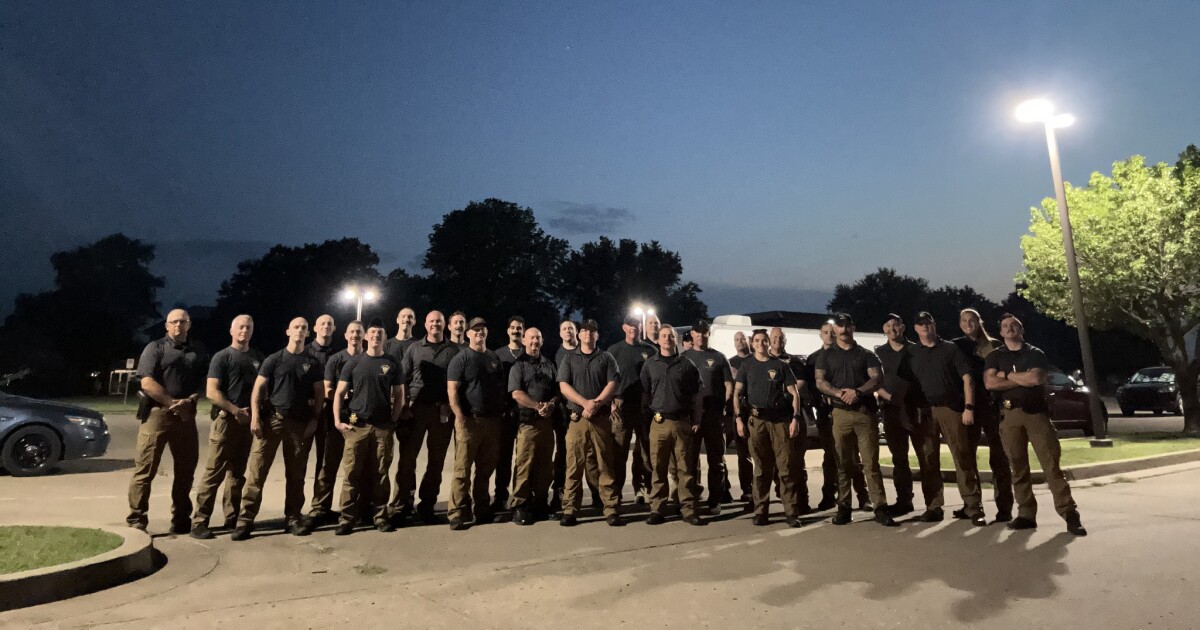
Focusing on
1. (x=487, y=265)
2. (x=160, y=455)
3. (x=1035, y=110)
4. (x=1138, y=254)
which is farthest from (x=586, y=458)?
(x=487, y=265)

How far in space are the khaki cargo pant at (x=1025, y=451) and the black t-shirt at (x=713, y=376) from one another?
2736 millimetres

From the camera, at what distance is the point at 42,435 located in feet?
36.4

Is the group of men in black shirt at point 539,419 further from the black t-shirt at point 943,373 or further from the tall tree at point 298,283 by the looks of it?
the tall tree at point 298,283

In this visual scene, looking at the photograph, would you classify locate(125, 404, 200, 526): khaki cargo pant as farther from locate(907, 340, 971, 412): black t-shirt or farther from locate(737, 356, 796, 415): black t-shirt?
locate(907, 340, 971, 412): black t-shirt

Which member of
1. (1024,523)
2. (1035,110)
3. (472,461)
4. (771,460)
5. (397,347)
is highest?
(1035,110)

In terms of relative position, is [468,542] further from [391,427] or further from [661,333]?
[661,333]

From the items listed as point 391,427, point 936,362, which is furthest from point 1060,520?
point 391,427

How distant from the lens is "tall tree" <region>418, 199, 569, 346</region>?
194ft

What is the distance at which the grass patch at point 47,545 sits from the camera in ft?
18.0

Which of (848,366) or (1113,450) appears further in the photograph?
(1113,450)

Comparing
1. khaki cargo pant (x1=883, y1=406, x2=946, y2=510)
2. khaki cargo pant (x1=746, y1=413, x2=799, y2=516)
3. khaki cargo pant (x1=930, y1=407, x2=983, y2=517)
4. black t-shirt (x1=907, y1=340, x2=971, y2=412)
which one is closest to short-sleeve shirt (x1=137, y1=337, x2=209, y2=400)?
khaki cargo pant (x1=746, y1=413, x2=799, y2=516)

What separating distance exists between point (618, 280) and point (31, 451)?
6513 centimetres

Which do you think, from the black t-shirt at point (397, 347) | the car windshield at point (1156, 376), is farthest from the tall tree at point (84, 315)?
the car windshield at point (1156, 376)

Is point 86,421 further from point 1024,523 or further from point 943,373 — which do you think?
point 1024,523
